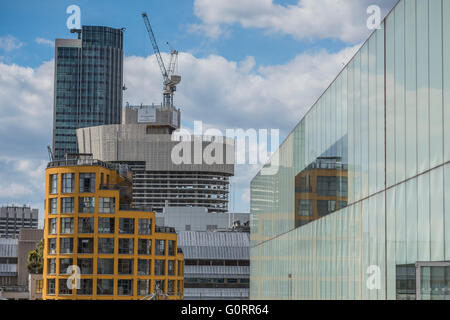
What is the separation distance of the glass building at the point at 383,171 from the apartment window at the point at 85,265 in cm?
6946

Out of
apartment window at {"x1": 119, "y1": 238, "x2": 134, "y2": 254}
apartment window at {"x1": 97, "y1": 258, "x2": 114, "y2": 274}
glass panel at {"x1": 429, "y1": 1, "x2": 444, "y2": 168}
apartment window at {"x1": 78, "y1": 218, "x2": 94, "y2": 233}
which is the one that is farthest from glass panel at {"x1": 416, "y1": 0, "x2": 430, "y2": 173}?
apartment window at {"x1": 78, "y1": 218, "x2": 94, "y2": 233}

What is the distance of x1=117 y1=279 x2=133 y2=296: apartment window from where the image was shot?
103 m

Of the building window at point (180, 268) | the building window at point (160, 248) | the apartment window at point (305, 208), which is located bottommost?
the building window at point (180, 268)

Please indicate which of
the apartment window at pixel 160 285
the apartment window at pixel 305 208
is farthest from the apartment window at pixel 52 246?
the apartment window at pixel 305 208

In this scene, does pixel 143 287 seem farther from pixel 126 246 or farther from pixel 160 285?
pixel 126 246

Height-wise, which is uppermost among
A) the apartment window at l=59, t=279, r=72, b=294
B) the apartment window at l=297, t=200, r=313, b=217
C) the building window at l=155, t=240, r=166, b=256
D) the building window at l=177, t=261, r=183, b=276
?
the apartment window at l=297, t=200, r=313, b=217

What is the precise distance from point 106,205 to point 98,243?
615cm

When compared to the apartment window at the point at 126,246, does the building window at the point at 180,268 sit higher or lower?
lower

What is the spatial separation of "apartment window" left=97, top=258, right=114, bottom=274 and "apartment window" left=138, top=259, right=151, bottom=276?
13.7ft

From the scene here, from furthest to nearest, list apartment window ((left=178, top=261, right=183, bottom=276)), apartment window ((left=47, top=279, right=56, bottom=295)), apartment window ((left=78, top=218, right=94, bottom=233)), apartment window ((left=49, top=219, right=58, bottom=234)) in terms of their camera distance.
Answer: apartment window ((left=178, top=261, right=183, bottom=276)) < apartment window ((left=49, top=219, right=58, bottom=234)) < apartment window ((left=78, top=218, right=94, bottom=233)) < apartment window ((left=47, top=279, right=56, bottom=295))

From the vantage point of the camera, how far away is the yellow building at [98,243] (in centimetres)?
10381

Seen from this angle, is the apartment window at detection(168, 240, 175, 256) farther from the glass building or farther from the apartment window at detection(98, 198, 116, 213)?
the glass building

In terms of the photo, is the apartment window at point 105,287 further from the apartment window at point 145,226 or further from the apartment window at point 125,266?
the apartment window at point 145,226

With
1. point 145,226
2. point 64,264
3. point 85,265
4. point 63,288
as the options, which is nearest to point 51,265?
point 64,264
